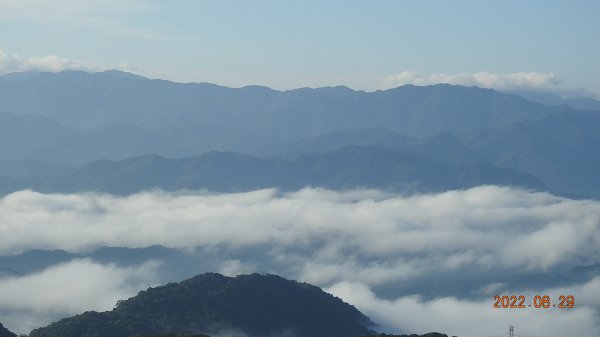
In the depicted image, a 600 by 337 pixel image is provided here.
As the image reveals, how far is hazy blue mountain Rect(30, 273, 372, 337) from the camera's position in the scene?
A: 98.8 metres

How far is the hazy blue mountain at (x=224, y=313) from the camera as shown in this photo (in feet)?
324

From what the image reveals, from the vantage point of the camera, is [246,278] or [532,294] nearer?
[246,278]

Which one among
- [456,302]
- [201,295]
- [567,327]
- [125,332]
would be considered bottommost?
[125,332]

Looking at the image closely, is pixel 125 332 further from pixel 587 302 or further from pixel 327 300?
pixel 587 302

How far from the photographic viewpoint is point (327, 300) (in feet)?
400

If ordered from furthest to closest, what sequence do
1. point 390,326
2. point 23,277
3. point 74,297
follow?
1. point 23,277
2. point 74,297
3. point 390,326

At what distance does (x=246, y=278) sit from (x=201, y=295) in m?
9.15

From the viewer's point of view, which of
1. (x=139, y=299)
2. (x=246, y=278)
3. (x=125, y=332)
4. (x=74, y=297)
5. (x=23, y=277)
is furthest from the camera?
(x=23, y=277)

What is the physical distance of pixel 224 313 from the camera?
10906 cm

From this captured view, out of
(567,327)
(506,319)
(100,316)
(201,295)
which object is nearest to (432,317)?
(506,319)
